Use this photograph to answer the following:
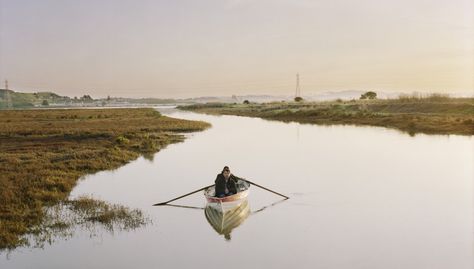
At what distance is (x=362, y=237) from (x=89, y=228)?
9932mm

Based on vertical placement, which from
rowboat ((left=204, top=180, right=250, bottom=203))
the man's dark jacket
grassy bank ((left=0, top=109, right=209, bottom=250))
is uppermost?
the man's dark jacket

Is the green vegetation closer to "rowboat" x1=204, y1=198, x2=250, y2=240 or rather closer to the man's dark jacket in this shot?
"rowboat" x1=204, y1=198, x2=250, y2=240

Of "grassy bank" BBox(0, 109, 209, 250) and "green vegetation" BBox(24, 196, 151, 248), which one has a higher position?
"grassy bank" BBox(0, 109, 209, 250)

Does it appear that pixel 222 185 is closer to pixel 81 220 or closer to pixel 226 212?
pixel 226 212

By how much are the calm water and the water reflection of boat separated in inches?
15.1

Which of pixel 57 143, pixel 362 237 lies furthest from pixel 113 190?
pixel 57 143

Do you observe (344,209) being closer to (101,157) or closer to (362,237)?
(362,237)

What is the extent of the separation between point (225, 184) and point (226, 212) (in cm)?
141

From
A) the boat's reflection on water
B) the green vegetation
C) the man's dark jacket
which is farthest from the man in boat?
the green vegetation

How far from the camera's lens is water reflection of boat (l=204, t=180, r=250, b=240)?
17203mm

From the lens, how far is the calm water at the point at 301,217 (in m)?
13.6

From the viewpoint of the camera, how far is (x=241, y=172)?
2888cm

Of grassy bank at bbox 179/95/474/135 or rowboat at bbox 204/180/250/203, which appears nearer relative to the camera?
rowboat at bbox 204/180/250/203

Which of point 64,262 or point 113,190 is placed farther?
point 113,190
